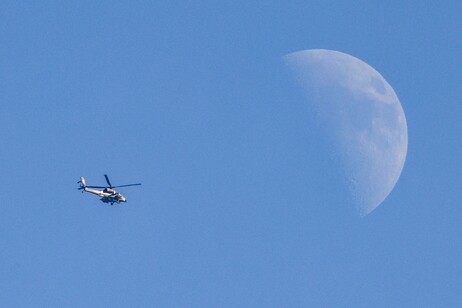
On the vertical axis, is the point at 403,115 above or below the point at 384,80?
below

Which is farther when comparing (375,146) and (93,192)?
(93,192)

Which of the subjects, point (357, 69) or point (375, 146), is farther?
point (357, 69)

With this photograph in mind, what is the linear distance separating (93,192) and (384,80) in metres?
48.6

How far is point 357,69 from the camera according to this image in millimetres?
65250

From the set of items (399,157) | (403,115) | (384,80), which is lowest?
(399,157)

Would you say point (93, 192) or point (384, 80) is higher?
point (384, 80)

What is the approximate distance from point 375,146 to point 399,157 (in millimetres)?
5437

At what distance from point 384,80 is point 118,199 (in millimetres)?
45117

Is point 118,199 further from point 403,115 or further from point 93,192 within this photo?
point 403,115

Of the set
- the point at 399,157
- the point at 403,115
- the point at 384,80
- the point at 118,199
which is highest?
the point at 384,80

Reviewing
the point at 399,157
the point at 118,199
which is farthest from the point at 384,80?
the point at 118,199

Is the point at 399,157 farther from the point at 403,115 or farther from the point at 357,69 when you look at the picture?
the point at 357,69

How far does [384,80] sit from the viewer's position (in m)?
64.8

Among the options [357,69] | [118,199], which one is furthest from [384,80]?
[118,199]
